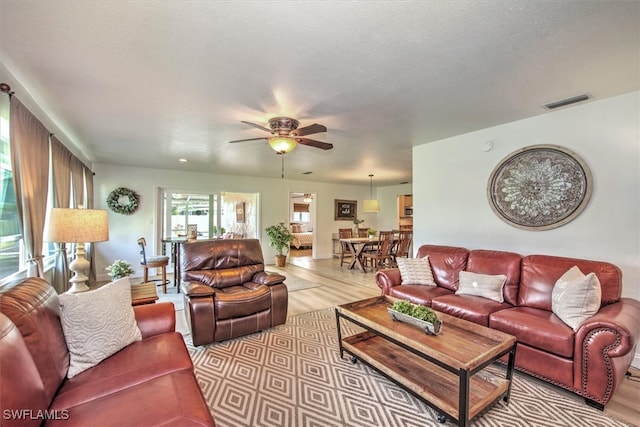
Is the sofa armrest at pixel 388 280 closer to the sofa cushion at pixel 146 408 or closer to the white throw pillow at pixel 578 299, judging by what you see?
the white throw pillow at pixel 578 299

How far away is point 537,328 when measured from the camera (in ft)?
7.03

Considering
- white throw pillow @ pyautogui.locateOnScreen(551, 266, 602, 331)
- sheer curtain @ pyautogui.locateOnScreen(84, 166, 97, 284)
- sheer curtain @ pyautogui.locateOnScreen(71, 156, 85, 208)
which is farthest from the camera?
sheer curtain @ pyautogui.locateOnScreen(84, 166, 97, 284)

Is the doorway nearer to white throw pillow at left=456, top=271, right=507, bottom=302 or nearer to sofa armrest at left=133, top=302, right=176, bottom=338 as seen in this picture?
white throw pillow at left=456, top=271, right=507, bottom=302

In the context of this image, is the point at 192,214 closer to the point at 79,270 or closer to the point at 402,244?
the point at 79,270

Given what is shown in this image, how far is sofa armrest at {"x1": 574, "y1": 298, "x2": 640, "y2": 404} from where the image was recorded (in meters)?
1.80

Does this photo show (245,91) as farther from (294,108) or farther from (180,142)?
(180,142)

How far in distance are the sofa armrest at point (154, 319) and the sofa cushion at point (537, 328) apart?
2624 mm

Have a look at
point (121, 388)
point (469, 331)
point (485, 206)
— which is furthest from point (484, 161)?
point (121, 388)

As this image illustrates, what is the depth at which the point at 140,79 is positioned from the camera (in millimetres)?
2189

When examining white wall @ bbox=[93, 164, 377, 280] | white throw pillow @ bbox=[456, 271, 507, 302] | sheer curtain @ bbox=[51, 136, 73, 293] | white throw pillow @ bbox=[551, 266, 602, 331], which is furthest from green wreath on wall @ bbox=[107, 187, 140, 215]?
white throw pillow @ bbox=[551, 266, 602, 331]

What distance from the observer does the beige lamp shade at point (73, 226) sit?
2141mm

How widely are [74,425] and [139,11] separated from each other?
6.34 feet

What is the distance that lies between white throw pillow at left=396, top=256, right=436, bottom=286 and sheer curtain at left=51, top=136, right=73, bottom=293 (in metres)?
4.27

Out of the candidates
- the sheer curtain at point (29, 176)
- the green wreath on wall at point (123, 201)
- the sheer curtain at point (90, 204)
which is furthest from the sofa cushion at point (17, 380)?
the green wreath on wall at point (123, 201)
